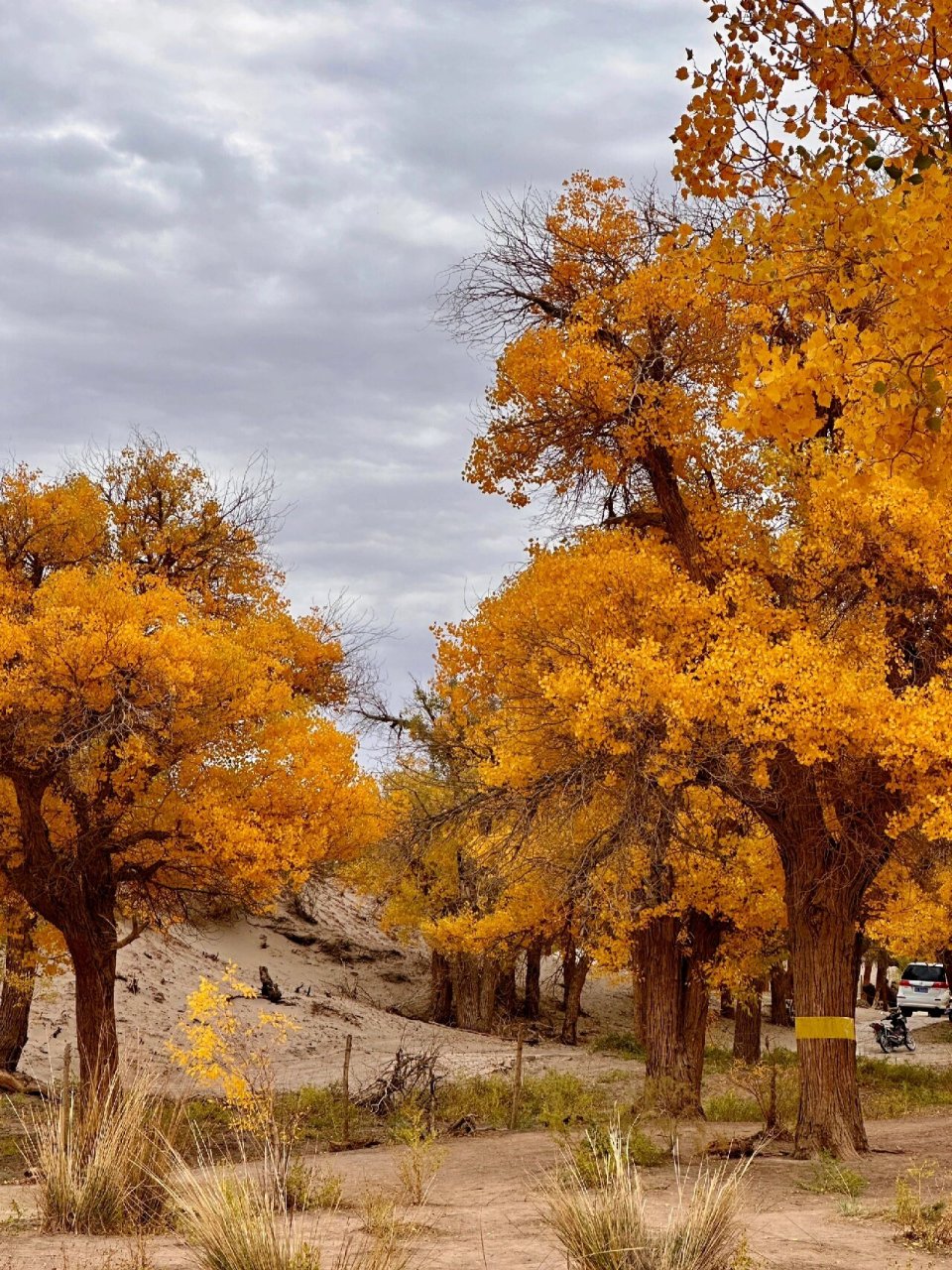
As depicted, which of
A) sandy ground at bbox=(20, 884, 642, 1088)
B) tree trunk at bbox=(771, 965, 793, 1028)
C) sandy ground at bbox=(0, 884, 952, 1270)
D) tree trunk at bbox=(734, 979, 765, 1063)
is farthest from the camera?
tree trunk at bbox=(771, 965, 793, 1028)

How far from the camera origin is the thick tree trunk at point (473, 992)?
35.2m

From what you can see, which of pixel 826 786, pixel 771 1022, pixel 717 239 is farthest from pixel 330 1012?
pixel 717 239

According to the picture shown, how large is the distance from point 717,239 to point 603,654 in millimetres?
6072

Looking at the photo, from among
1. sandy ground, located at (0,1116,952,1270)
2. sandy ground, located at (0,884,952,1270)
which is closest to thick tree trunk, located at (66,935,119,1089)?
sandy ground, located at (0,884,952,1270)

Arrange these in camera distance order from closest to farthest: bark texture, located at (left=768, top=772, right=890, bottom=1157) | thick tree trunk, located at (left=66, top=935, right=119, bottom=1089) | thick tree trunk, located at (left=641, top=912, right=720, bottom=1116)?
bark texture, located at (left=768, top=772, right=890, bottom=1157)
thick tree trunk, located at (left=66, top=935, right=119, bottom=1089)
thick tree trunk, located at (left=641, top=912, right=720, bottom=1116)

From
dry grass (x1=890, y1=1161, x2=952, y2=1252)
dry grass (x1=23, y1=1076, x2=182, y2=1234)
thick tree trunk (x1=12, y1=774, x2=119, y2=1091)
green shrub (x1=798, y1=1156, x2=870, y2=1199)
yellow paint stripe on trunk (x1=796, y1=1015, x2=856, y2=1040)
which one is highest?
thick tree trunk (x1=12, y1=774, x2=119, y2=1091)

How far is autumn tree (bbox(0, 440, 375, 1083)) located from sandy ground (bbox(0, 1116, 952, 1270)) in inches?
158

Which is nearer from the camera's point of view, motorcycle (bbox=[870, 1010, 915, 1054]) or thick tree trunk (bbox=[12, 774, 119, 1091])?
thick tree trunk (bbox=[12, 774, 119, 1091])

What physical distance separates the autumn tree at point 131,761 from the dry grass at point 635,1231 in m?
8.32

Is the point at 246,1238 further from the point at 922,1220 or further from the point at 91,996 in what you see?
the point at 91,996

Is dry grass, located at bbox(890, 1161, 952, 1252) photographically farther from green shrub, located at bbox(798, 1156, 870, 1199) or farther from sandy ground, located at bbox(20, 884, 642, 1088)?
sandy ground, located at bbox(20, 884, 642, 1088)

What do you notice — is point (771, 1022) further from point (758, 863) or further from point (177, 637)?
point (177, 637)

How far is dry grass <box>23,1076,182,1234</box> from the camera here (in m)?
8.66

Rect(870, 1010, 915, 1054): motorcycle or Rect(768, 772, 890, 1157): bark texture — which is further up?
Rect(768, 772, 890, 1157): bark texture
